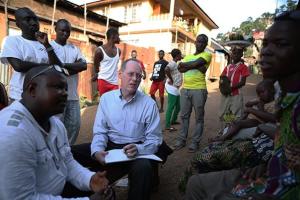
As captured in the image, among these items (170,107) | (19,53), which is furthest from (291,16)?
(170,107)

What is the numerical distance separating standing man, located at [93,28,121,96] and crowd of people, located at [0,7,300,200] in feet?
3.00

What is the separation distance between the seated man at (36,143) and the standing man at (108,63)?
Result: 3058 mm

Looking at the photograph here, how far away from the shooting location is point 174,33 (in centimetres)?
2017

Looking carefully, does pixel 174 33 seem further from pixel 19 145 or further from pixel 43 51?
pixel 19 145

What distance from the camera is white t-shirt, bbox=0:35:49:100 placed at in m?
3.24

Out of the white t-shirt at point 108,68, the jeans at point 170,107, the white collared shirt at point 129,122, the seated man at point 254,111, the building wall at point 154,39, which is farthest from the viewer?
the building wall at point 154,39

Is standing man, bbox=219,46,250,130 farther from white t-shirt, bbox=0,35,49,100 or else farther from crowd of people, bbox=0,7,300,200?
white t-shirt, bbox=0,35,49,100

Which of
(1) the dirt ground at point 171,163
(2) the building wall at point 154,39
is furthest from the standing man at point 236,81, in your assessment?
(2) the building wall at point 154,39

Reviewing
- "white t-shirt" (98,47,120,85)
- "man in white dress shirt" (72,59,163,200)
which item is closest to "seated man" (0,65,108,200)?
"man in white dress shirt" (72,59,163,200)

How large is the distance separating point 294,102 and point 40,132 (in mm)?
1375

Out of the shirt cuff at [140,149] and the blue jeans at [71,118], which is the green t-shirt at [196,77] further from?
the shirt cuff at [140,149]

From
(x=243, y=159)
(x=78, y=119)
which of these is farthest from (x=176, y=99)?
(x=243, y=159)

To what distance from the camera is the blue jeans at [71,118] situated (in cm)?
402

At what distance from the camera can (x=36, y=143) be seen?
171 centimetres
